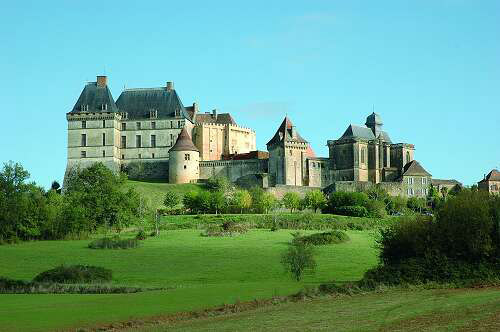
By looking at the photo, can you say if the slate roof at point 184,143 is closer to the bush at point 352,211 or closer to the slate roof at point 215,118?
the slate roof at point 215,118

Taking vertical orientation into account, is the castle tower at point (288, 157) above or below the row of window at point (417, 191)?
above

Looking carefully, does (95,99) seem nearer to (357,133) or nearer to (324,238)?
(357,133)

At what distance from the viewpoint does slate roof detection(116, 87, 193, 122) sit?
4212 inches

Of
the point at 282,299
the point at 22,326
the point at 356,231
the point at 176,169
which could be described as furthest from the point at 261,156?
the point at 22,326

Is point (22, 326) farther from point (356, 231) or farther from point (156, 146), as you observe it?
point (156, 146)

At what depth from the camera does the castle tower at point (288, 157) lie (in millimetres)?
100250

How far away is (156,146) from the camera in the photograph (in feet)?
349

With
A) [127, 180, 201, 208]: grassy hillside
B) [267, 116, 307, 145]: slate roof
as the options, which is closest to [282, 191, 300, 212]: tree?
[267, 116, 307, 145]: slate roof

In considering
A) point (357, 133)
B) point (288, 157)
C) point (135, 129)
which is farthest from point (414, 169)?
point (135, 129)

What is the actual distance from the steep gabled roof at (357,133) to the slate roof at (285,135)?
598 centimetres

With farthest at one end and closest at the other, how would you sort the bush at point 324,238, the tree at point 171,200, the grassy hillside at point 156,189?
1. the grassy hillside at point 156,189
2. the tree at point 171,200
3. the bush at point 324,238

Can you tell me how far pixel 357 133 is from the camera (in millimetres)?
105562

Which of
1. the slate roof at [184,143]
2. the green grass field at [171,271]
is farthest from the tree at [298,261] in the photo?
the slate roof at [184,143]

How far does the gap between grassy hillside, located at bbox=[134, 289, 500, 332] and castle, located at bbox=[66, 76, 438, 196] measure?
68837 millimetres
